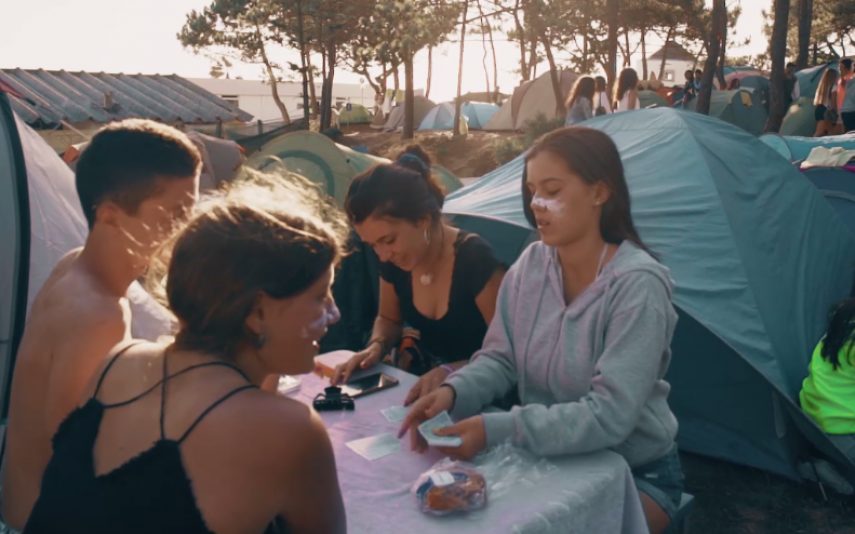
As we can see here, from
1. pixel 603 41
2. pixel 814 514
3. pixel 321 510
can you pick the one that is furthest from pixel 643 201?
pixel 603 41

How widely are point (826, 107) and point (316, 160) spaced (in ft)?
25.5

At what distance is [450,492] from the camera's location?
5.29 feet

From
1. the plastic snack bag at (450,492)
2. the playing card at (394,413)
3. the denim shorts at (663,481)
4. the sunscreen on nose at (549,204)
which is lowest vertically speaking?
the denim shorts at (663,481)

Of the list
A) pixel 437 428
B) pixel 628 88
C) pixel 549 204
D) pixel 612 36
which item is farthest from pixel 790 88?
pixel 437 428

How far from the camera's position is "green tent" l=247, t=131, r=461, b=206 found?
6.55 m

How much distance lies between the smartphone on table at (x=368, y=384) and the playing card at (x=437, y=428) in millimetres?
433

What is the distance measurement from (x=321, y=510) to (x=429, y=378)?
3.26 feet

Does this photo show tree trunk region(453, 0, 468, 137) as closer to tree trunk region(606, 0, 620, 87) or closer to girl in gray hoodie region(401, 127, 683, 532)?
tree trunk region(606, 0, 620, 87)

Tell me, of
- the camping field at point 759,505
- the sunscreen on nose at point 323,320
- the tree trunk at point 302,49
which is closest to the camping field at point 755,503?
the camping field at point 759,505

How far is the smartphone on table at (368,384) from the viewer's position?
2.36 meters

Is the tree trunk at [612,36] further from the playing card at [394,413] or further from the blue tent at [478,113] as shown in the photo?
the playing card at [394,413]

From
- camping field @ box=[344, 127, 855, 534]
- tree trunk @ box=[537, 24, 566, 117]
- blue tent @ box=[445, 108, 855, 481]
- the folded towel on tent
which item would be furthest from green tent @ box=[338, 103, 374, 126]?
camping field @ box=[344, 127, 855, 534]

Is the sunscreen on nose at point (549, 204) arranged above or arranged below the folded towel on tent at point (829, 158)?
above

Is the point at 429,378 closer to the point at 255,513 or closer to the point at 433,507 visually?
the point at 433,507
